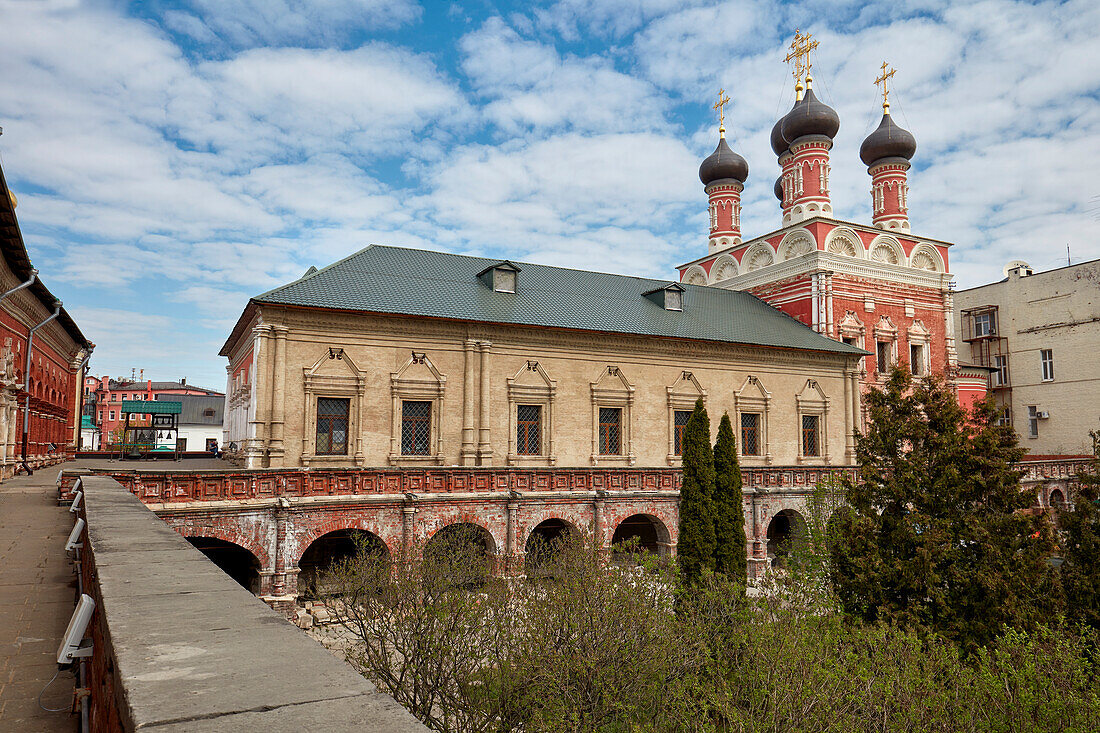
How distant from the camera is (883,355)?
111ft

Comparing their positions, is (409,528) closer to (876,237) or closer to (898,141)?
(876,237)

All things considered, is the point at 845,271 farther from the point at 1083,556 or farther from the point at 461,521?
the point at 461,521

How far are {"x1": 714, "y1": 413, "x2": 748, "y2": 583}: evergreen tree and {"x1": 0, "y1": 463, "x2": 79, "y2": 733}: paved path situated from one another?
14151 mm

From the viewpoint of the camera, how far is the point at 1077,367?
38.6 meters

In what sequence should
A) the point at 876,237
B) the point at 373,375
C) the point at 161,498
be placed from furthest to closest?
the point at 876,237 < the point at 373,375 < the point at 161,498

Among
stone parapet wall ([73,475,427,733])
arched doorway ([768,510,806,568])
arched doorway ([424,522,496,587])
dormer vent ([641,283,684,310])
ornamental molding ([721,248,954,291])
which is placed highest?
ornamental molding ([721,248,954,291])

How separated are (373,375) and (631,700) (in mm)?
14237

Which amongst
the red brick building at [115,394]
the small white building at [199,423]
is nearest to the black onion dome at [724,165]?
the small white building at [199,423]

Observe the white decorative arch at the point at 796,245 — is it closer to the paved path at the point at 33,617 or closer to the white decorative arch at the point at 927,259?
the white decorative arch at the point at 927,259

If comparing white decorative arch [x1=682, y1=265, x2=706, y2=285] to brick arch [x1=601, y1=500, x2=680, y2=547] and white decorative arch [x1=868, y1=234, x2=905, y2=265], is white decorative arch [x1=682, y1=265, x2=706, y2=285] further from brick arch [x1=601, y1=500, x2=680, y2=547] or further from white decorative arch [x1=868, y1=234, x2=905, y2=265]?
brick arch [x1=601, y1=500, x2=680, y2=547]

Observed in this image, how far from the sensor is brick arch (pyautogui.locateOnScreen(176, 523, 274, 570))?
1479 cm

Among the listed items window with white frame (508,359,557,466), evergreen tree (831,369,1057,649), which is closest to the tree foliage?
evergreen tree (831,369,1057,649)

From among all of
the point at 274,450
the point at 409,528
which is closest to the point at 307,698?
the point at 409,528

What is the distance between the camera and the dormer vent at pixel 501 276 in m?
25.3
